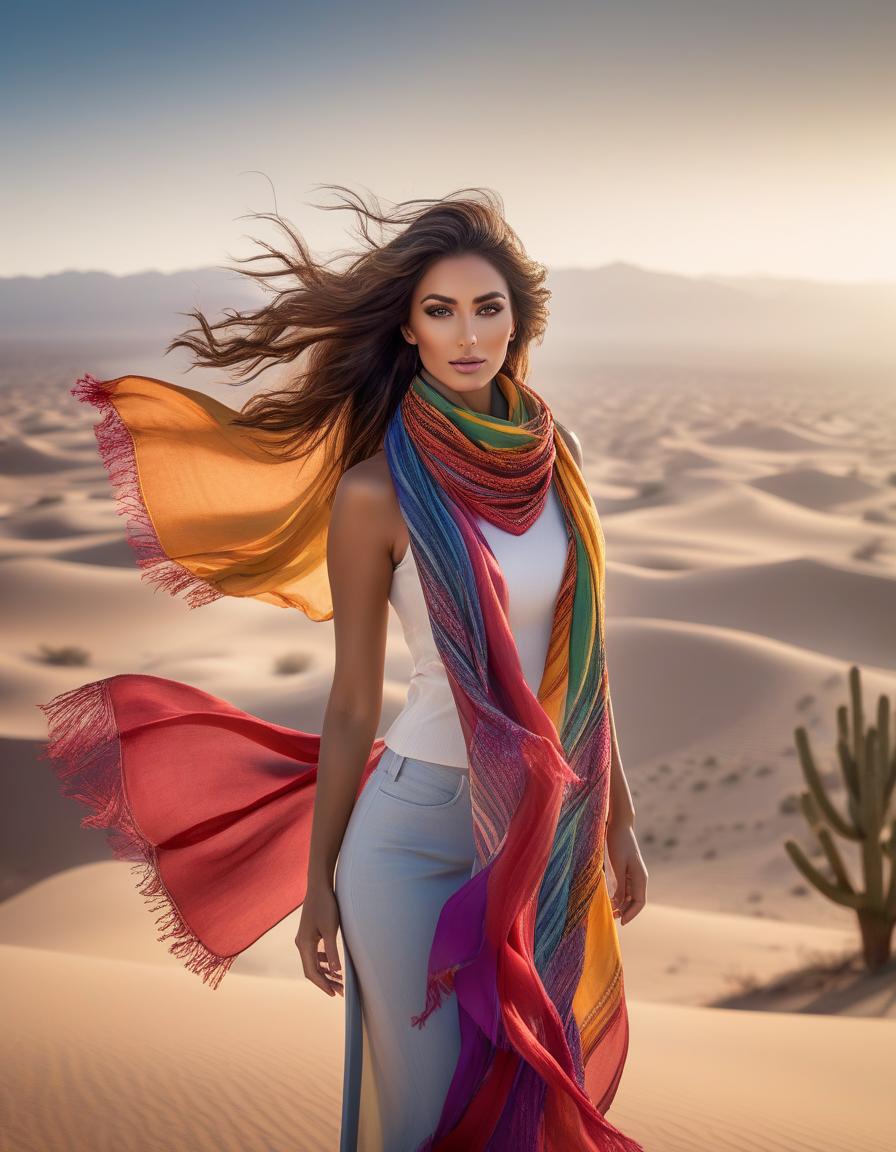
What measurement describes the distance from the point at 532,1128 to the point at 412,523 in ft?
4.69

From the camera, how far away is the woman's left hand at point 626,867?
340 cm

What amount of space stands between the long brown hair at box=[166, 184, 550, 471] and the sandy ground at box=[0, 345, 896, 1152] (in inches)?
20.9

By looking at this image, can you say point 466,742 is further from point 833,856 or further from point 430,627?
point 833,856

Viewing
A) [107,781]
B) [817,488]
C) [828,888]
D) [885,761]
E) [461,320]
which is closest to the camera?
[461,320]

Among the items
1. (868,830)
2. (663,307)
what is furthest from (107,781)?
(663,307)

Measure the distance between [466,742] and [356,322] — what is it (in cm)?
124

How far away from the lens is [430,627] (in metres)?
3.01

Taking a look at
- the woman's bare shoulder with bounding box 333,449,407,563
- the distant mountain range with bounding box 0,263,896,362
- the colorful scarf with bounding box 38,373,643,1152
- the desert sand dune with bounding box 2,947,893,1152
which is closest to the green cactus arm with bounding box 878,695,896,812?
the desert sand dune with bounding box 2,947,893,1152

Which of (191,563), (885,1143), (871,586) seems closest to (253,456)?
(191,563)

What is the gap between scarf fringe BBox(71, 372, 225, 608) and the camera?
344 centimetres

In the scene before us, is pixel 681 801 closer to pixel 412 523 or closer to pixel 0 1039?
pixel 0 1039

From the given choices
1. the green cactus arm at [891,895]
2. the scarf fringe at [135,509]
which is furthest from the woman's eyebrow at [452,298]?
the green cactus arm at [891,895]

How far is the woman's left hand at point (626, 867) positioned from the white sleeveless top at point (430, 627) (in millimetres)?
556

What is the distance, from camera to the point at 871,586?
20359 millimetres
